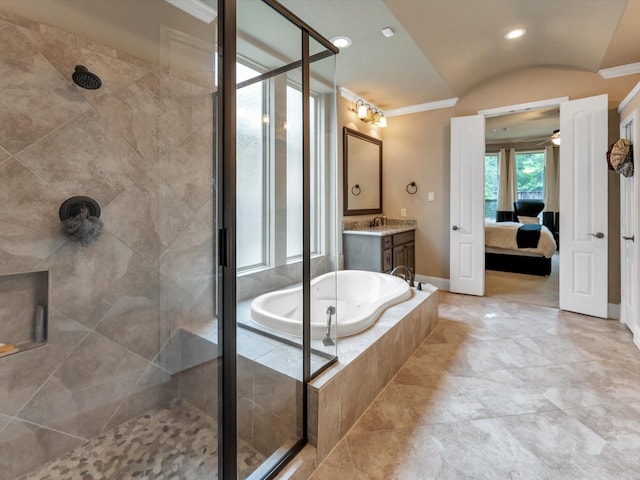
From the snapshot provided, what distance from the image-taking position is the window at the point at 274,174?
4.93 feet

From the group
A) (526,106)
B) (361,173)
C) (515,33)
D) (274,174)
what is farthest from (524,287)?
(274,174)

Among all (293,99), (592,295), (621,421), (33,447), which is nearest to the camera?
(33,447)

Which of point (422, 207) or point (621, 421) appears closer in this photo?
point (621, 421)

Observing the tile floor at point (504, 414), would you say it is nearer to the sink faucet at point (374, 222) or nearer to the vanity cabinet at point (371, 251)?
the vanity cabinet at point (371, 251)

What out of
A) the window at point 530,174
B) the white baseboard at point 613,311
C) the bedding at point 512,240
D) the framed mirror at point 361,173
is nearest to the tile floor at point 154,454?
the framed mirror at point 361,173

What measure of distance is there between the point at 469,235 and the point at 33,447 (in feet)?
14.1

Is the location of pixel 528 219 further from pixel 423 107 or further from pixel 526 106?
pixel 423 107

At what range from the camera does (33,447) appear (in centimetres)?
146

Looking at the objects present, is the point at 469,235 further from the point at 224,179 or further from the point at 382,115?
the point at 224,179

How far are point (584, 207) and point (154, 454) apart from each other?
4.18 meters

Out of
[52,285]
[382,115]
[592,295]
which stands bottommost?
[592,295]

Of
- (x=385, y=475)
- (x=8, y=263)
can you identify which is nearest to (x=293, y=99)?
(x=8, y=263)

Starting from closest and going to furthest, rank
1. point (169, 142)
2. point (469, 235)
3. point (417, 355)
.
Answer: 1. point (169, 142)
2. point (417, 355)
3. point (469, 235)

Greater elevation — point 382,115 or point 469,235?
point 382,115
